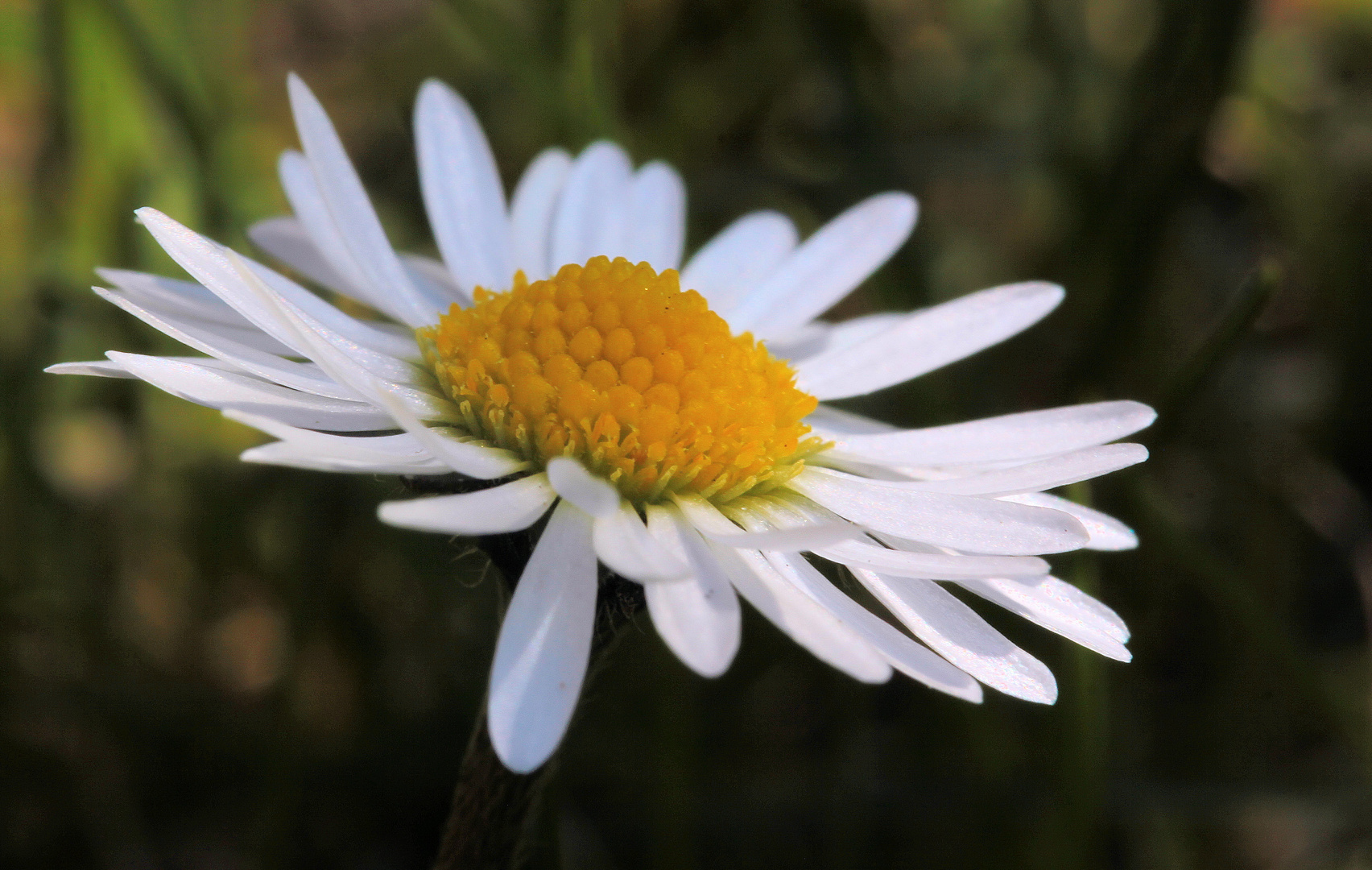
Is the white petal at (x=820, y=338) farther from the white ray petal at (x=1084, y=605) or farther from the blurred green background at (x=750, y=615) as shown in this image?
the white ray petal at (x=1084, y=605)

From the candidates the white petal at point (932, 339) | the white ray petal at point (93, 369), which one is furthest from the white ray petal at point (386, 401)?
the white petal at point (932, 339)

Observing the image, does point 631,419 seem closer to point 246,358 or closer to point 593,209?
point 246,358

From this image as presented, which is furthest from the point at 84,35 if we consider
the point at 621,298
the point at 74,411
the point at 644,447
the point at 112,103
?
the point at 644,447

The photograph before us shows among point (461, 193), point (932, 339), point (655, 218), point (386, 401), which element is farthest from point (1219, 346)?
point (386, 401)

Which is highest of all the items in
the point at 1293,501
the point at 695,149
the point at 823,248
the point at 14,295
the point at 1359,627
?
the point at 14,295

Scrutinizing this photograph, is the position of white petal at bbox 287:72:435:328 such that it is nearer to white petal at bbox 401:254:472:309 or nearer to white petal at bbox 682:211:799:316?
white petal at bbox 401:254:472:309

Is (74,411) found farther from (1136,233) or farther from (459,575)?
(1136,233)
